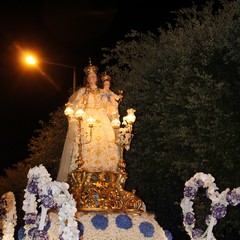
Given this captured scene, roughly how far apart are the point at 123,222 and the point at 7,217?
293cm

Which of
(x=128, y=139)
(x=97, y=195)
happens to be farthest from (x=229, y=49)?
(x=97, y=195)

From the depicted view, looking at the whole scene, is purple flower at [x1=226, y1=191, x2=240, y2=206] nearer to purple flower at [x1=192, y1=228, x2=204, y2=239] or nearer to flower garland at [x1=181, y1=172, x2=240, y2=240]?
flower garland at [x1=181, y1=172, x2=240, y2=240]

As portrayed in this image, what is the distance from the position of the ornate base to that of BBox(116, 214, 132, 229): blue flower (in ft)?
1.14

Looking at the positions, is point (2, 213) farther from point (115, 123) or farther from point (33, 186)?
point (115, 123)

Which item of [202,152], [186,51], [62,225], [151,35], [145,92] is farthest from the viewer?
[151,35]

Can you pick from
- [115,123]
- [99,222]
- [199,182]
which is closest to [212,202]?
[199,182]

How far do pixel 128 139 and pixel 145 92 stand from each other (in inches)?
255

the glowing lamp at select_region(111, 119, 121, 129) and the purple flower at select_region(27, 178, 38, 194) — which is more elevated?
the glowing lamp at select_region(111, 119, 121, 129)

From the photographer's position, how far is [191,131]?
1727 cm

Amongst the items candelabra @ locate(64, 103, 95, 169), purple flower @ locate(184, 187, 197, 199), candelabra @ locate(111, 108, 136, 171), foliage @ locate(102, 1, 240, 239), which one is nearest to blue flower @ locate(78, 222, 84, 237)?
candelabra @ locate(64, 103, 95, 169)

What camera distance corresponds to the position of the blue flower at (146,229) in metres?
12.3

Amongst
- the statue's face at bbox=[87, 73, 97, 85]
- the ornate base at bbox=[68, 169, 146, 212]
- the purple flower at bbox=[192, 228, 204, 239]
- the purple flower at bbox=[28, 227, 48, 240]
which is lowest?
the purple flower at bbox=[28, 227, 48, 240]

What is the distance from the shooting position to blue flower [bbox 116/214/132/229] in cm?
1217

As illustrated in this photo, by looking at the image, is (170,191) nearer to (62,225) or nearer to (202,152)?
(202,152)
